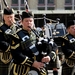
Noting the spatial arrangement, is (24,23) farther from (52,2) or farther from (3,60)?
(52,2)

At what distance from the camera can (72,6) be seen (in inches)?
1654

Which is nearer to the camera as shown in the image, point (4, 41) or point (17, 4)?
point (4, 41)

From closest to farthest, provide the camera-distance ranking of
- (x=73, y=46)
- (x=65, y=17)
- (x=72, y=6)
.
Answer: (x=73, y=46) → (x=65, y=17) → (x=72, y=6)

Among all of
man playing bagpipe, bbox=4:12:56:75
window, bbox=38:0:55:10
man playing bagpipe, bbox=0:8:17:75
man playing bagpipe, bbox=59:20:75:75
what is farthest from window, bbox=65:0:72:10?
man playing bagpipe, bbox=4:12:56:75

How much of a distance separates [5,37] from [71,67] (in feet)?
3.94

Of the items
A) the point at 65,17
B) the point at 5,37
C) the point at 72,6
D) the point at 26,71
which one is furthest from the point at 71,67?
the point at 72,6

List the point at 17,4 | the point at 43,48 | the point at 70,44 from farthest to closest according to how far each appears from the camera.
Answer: the point at 17,4, the point at 70,44, the point at 43,48

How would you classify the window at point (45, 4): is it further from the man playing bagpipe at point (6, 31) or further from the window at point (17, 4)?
the man playing bagpipe at point (6, 31)

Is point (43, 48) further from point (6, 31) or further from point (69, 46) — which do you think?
point (6, 31)

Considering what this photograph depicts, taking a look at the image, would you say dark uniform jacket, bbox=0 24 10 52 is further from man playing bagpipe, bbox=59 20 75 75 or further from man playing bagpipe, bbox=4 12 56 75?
man playing bagpipe, bbox=4 12 56 75

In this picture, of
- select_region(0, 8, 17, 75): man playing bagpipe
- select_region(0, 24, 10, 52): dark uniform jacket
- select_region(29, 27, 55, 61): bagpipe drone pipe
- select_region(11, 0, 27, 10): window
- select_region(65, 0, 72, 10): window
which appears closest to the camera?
select_region(29, 27, 55, 61): bagpipe drone pipe

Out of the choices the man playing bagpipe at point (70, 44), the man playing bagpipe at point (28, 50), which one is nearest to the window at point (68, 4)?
the man playing bagpipe at point (70, 44)

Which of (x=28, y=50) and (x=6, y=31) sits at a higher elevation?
(x=28, y=50)

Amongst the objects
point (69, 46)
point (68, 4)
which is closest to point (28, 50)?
point (69, 46)
